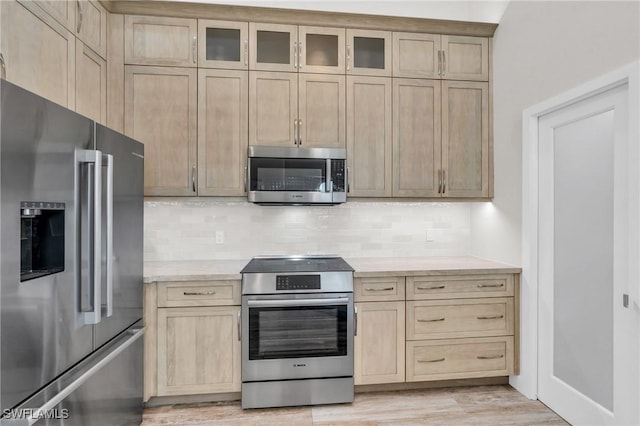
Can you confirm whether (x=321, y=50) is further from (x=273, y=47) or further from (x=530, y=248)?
(x=530, y=248)

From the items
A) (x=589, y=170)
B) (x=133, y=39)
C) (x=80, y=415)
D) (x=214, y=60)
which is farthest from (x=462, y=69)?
(x=80, y=415)

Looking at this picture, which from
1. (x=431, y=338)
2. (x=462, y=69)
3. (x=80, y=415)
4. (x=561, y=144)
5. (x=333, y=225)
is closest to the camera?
(x=80, y=415)

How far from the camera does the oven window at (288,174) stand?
272 centimetres

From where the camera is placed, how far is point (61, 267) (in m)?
1.50

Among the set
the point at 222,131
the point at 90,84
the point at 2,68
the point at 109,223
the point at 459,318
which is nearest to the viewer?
the point at 2,68

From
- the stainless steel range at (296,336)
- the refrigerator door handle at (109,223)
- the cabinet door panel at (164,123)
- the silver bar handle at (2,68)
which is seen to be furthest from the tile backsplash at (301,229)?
the silver bar handle at (2,68)

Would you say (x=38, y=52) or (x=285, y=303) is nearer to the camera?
(x=38, y=52)

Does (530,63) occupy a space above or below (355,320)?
above

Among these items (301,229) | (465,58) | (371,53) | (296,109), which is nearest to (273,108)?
(296,109)

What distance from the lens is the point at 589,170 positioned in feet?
7.06

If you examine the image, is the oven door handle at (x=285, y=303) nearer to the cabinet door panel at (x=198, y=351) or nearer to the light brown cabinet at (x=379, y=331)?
the cabinet door panel at (x=198, y=351)

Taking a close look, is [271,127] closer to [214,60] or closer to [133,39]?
[214,60]

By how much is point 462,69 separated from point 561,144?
1043mm

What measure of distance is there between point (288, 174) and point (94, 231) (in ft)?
4.61
